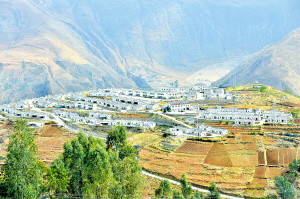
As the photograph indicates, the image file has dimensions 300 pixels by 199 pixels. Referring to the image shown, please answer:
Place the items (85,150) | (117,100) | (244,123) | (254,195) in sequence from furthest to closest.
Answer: (117,100) < (244,123) < (254,195) < (85,150)

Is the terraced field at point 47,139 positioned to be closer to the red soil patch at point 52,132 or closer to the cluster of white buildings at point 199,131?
the red soil patch at point 52,132

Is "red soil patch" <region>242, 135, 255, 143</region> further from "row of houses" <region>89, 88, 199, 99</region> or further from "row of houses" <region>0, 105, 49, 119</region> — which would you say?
"row of houses" <region>0, 105, 49, 119</region>

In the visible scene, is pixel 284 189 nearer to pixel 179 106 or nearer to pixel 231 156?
pixel 231 156

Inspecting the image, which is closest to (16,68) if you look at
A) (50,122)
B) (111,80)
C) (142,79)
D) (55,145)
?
(111,80)

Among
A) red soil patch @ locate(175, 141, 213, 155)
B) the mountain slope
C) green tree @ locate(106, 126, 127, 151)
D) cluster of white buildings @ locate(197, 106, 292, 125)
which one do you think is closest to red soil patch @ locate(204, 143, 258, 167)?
red soil patch @ locate(175, 141, 213, 155)

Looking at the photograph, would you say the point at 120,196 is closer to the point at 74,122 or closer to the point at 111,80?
the point at 74,122
